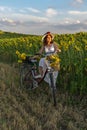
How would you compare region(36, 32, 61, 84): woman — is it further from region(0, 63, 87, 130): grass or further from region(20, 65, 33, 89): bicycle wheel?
region(20, 65, 33, 89): bicycle wheel

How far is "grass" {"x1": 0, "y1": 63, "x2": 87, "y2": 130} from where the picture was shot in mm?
8023

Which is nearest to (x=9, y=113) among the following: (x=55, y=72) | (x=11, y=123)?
(x=11, y=123)

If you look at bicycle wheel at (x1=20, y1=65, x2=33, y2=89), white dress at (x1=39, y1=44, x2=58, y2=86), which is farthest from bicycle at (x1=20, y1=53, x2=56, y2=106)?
white dress at (x1=39, y1=44, x2=58, y2=86)

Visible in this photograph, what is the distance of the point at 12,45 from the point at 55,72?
783 cm

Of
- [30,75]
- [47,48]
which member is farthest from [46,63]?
[30,75]

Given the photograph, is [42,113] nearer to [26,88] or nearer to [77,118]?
[77,118]

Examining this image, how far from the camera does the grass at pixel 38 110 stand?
8023 mm

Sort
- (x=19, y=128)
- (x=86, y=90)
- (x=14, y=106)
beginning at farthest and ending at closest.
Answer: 1. (x=86, y=90)
2. (x=14, y=106)
3. (x=19, y=128)

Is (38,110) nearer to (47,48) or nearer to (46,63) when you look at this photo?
(46,63)

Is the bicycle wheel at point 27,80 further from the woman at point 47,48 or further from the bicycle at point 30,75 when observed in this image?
the woman at point 47,48

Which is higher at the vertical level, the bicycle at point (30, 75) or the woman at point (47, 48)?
the woman at point (47, 48)

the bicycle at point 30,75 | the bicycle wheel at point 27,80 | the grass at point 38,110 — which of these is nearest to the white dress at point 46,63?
the bicycle at point 30,75

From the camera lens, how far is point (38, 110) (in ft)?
28.6

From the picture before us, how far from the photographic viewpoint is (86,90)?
9.57m
